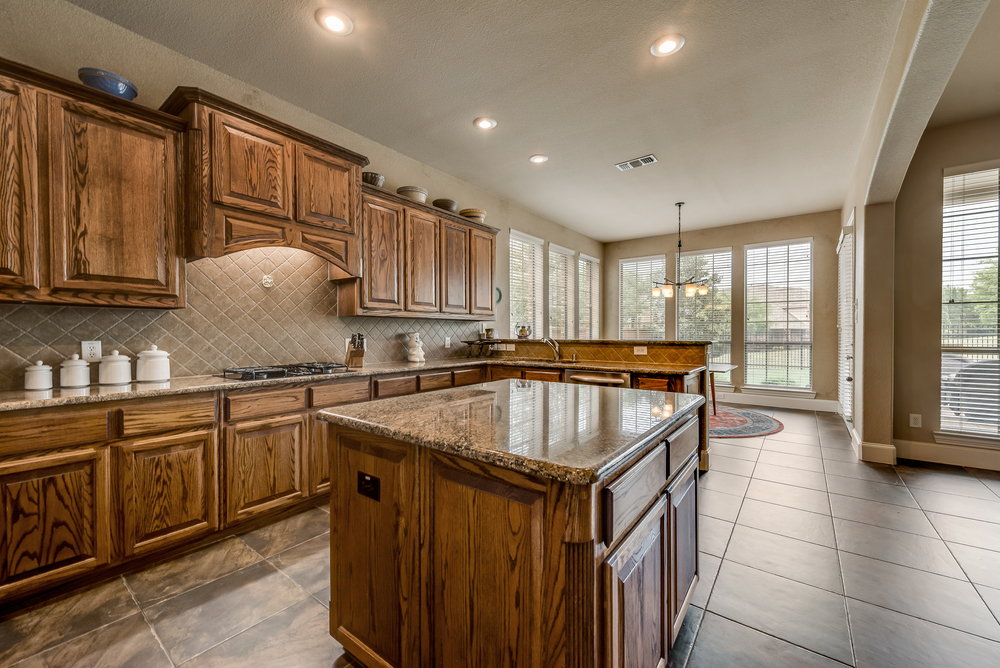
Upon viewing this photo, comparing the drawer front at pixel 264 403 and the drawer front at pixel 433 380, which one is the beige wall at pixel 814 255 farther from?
the drawer front at pixel 264 403

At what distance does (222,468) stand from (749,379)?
7.07 m

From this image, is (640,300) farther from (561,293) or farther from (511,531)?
(511,531)

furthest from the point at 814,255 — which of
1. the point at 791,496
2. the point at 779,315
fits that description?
the point at 791,496

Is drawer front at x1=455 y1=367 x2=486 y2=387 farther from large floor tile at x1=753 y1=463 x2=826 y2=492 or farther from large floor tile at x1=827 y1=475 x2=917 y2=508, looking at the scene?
large floor tile at x1=827 y1=475 x2=917 y2=508

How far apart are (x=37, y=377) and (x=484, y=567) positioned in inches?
97.1

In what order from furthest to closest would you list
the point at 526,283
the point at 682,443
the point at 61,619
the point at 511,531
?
the point at 526,283 < the point at 61,619 < the point at 682,443 < the point at 511,531

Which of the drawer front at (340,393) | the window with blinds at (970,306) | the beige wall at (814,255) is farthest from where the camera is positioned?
the beige wall at (814,255)

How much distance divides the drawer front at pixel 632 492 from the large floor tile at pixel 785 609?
38.3 inches

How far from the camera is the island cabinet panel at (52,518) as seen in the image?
5.69ft

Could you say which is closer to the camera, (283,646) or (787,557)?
(283,646)

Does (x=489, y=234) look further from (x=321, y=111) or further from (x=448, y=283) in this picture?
(x=321, y=111)

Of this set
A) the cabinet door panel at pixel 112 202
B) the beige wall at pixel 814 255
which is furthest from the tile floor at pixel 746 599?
the beige wall at pixel 814 255

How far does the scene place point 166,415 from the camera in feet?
6.96

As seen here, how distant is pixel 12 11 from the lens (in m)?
2.11
